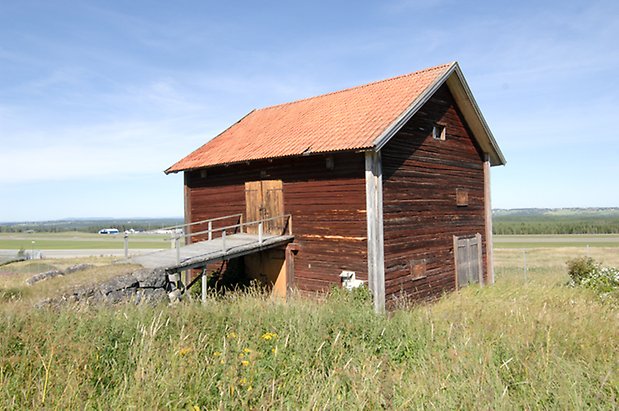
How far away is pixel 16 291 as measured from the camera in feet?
33.4

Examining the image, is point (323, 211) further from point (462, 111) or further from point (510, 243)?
point (510, 243)

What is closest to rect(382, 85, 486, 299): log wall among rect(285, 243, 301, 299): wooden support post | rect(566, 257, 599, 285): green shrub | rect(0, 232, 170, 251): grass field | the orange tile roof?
the orange tile roof

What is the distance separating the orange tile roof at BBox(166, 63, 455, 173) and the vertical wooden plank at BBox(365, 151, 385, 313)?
0.82m

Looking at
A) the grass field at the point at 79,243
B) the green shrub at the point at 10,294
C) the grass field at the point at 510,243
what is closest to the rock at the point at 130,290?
the green shrub at the point at 10,294

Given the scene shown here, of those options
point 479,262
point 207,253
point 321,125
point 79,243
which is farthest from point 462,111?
point 79,243

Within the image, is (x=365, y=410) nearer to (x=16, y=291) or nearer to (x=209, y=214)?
(x=16, y=291)

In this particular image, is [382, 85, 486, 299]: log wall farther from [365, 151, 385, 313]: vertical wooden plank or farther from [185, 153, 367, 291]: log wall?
[185, 153, 367, 291]: log wall

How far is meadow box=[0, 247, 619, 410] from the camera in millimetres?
4238

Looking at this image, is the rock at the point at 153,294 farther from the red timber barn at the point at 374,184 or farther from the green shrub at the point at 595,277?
the green shrub at the point at 595,277

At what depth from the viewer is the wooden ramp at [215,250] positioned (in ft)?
40.3

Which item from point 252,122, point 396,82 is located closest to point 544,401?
point 396,82

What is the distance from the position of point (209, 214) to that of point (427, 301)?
8.80 meters

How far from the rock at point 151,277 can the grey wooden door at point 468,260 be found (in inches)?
380

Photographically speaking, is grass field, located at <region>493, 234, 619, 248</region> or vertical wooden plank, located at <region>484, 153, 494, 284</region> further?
grass field, located at <region>493, 234, 619, 248</region>
